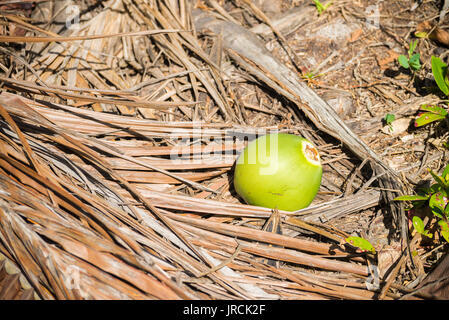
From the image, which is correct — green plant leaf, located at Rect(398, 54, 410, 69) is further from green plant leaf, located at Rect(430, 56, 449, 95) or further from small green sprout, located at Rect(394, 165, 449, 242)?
small green sprout, located at Rect(394, 165, 449, 242)

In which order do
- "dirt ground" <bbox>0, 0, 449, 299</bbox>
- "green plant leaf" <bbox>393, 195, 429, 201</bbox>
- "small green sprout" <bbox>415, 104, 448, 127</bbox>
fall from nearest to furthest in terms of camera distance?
"green plant leaf" <bbox>393, 195, 429, 201</bbox> → "dirt ground" <bbox>0, 0, 449, 299</bbox> → "small green sprout" <bbox>415, 104, 448, 127</bbox>

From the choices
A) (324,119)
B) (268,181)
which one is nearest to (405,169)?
(324,119)

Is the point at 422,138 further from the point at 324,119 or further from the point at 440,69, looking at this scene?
the point at 324,119

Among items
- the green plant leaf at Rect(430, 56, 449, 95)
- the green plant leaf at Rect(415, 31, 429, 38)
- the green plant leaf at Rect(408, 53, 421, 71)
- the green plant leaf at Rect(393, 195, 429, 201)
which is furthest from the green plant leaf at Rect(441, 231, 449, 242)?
the green plant leaf at Rect(415, 31, 429, 38)

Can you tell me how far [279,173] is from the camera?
187 cm

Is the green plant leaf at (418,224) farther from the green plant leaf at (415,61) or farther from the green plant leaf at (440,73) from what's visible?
the green plant leaf at (415,61)

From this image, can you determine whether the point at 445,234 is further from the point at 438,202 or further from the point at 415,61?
the point at 415,61

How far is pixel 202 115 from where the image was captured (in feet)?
7.88

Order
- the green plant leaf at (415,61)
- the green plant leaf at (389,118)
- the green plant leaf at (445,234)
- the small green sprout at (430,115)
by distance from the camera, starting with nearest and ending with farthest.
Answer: the green plant leaf at (445,234) → the small green sprout at (430,115) → the green plant leaf at (389,118) → the green plant leaf at (415,61)

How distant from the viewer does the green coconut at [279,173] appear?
1879 mm

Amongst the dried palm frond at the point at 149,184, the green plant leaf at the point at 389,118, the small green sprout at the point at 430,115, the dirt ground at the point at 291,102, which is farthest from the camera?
the green plant leaf at the point at 389,118

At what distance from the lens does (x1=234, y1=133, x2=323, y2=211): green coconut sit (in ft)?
6.16

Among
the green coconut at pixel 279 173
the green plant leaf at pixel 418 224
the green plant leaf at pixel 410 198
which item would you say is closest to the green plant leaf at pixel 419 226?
the green plant leaf at pixel 418 224

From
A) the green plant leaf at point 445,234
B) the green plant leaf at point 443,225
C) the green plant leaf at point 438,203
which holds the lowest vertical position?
the green plant leaf at point 445,234
